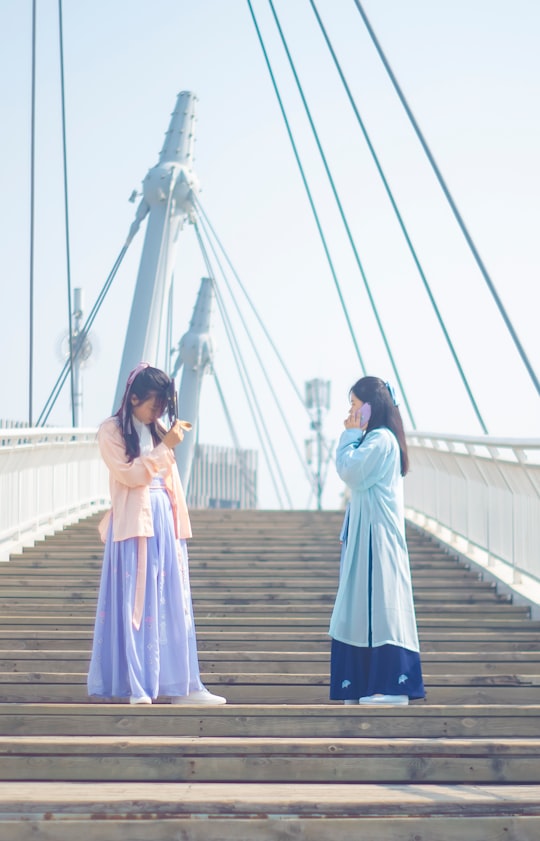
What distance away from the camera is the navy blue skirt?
19.2ft

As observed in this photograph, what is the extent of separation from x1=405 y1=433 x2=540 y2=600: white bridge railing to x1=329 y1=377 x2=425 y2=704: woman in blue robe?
2.20m

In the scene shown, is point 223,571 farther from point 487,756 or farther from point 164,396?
point 487,756

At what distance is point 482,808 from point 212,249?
16316 millimetres

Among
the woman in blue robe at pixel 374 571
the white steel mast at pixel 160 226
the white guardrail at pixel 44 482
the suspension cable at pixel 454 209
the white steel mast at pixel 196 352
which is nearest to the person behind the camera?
the woman in blue robe at pixel 374 571

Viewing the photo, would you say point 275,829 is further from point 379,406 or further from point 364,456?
point 379,406

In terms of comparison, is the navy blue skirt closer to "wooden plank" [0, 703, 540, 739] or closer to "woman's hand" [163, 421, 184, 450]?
"wooden plank" [0, 703, 540, 739]

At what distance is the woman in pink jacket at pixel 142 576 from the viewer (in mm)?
5855

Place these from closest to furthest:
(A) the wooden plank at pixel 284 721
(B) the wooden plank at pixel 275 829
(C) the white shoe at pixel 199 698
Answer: (B) the wooden plank at pixel 275 829 < (A) the wooden plank at pixel 284 721 < (C) the white shoe at pixel 199 698

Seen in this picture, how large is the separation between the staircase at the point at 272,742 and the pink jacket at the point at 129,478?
2.40 ft

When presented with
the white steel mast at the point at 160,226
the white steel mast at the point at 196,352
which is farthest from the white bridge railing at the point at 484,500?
the white steel mast at the point at 196,352

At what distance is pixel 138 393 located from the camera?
5.98 m

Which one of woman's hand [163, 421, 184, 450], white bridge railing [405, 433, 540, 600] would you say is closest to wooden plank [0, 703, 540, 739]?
woman's hand [163, 421, 184, 450]

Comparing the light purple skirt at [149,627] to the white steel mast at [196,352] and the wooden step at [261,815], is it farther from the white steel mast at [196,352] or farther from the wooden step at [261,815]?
the white steel mast at [196,352]

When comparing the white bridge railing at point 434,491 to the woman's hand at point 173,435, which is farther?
the white bridge railing at point 434,491
